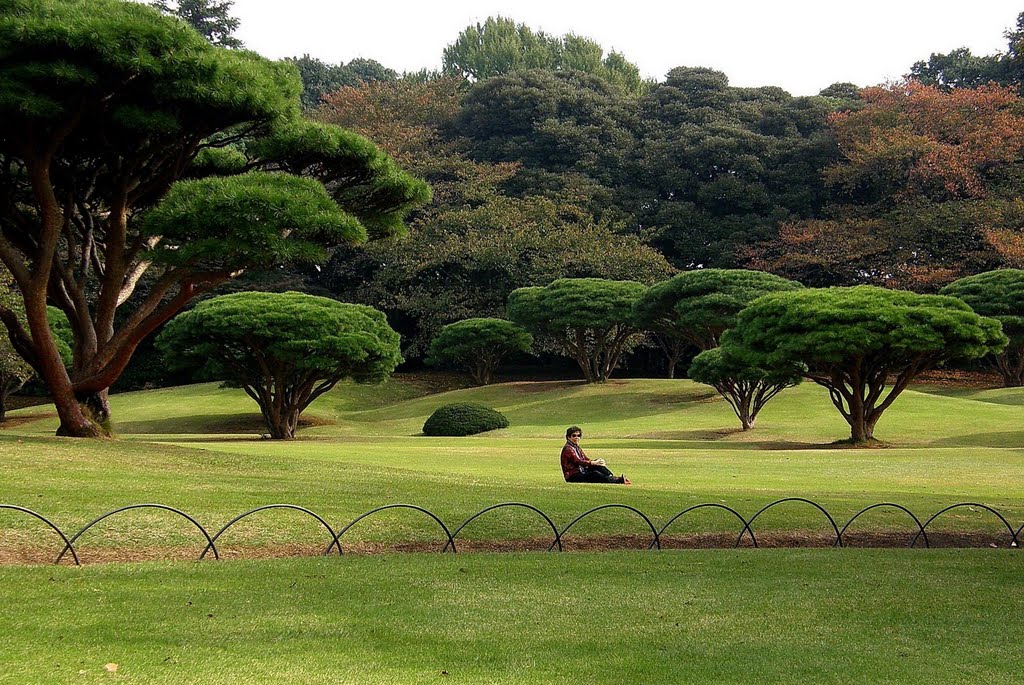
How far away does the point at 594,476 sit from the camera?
14.9 meters


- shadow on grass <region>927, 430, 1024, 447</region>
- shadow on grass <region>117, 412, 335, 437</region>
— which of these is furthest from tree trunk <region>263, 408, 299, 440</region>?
shadow on grass <region>927, 430, 1024, 447</region>

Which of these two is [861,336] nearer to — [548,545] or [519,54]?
[548,545]

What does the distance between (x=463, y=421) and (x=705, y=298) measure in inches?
451

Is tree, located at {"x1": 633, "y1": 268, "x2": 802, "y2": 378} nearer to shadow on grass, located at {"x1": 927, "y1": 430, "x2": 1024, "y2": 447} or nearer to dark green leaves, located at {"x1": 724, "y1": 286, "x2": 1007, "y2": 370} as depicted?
dark green leaves, located at {"x1": 724, "y1": 286, "x2": 1007, "y2": 370}

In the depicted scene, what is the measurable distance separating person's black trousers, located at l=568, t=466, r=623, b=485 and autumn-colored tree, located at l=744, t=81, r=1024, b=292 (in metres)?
35.7

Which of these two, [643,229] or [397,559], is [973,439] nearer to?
[397,559]

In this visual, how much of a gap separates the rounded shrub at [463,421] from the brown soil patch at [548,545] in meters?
23.9

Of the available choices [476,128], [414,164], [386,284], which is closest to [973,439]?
[386,284]

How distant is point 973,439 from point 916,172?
2580 cm

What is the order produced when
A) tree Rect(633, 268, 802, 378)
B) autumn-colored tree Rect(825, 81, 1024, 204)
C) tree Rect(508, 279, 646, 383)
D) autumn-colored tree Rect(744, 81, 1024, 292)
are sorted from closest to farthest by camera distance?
1. tree Rect(633, 268, 802, 378)
2. tree Rect(508, 279, 646, 383)
3. autumn-colored tree Rect(744, 81, 1024, 292)
4. autumn-colored tree Rect(825, 81, 1024, 204)

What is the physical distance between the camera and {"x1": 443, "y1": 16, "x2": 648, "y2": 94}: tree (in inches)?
3093

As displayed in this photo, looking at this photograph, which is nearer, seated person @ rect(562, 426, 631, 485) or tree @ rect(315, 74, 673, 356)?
seated person @ rect(562, 426, 631, 485)

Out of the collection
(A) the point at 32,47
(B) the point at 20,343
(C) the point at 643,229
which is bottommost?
(B) the point at 20,343

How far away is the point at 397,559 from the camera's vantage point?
9.26 m
